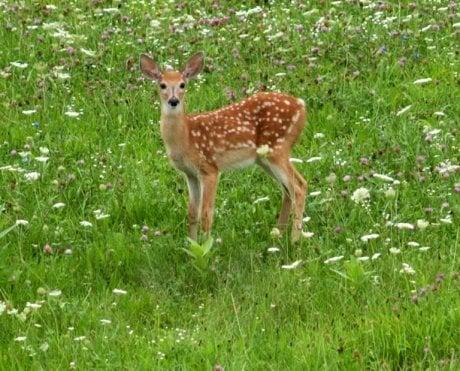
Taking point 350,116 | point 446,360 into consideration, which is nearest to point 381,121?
point 350,116

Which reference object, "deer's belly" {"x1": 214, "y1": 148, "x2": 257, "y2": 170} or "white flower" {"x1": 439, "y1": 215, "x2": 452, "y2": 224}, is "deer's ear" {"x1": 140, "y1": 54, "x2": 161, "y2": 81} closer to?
"deer's belly" {"x1": 214, "y1": 148, "x2": 257, "y2": 170}

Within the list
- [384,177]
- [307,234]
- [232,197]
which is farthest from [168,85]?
[307,234]

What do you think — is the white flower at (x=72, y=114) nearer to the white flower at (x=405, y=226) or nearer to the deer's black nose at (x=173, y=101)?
the deer's black nose at (x=173, y=101)

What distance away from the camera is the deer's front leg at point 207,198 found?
9438 millimetres

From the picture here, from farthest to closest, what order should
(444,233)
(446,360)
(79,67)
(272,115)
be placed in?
(79,67), (272,115), (444,233), (446,360)

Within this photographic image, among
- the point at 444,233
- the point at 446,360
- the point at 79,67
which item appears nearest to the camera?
the point at 446,360

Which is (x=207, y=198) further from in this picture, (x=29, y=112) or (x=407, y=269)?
(x=29, y=112)

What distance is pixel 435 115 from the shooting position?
11.0 metres

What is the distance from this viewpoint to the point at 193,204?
9883 millimetres

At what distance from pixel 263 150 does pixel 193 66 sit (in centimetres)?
109

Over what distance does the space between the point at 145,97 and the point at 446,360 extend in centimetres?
556

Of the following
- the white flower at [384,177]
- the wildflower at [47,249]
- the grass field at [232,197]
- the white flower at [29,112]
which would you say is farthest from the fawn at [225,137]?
the white flower at [29,112]

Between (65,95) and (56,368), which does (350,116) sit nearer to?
(65,95)

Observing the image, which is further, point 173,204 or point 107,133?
point 107,133
